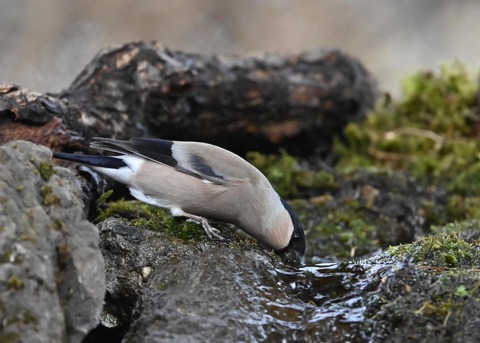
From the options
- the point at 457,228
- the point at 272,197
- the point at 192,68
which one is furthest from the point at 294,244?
the point at 192,68

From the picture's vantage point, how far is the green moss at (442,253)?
493 centimetres

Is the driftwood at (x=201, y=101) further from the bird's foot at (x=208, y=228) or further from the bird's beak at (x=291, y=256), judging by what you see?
the bird's beak at (x=291, y=256)

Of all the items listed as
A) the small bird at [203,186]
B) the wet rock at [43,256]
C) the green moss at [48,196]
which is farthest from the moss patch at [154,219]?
the green moss at [48,196]

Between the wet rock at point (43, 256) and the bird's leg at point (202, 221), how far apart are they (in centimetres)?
146

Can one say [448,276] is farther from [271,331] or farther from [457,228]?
[457,228]

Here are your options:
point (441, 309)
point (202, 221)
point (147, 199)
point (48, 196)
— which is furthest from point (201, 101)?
point (441, 309)

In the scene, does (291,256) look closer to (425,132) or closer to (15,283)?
(15,283)

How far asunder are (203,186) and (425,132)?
218 inches

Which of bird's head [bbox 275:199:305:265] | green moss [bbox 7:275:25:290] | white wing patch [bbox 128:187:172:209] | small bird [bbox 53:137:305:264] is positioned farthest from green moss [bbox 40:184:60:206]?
bird's head [bbox 275:199:305:265]

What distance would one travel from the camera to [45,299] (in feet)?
12.1

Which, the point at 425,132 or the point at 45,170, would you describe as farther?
the point at 425,132

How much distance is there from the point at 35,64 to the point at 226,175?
924 cm

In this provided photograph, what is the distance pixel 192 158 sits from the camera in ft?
20.2

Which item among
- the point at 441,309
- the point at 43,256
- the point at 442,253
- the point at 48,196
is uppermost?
the point at 442,253
